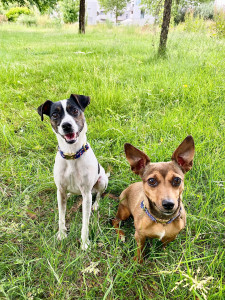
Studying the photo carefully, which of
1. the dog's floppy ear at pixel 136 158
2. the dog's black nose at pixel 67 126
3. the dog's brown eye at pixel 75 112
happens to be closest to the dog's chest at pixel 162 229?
the dog's floppy ear at pixel 136 158

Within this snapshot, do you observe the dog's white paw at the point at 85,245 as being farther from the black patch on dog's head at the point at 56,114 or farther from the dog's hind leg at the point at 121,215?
the black patch on dog's head at the point at 56,114

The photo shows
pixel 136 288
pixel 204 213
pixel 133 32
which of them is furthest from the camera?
pixel 133 32

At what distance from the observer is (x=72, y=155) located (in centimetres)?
191

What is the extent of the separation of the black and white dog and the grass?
0.72 ft

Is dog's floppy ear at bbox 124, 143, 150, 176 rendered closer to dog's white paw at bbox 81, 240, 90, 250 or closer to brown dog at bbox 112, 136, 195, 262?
brown dog at bbox 112, 136, 195, 262

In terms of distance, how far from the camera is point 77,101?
2.12 metres

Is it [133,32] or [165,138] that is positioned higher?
[133,32]

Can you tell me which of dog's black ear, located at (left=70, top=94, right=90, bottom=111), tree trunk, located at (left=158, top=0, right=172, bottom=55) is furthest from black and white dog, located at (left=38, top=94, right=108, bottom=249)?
tree trunk, located at (left=158, top=0, right=172, bottom=55)

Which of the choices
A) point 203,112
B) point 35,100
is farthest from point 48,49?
point 203,112

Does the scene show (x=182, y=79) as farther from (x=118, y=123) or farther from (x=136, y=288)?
(x=136, y=288)

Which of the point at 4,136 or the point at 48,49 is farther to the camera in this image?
the point at 48,49

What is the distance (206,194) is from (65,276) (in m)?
1.54

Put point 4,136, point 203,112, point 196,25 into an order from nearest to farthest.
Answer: point 4,136 → point 203,112 → point 196,25

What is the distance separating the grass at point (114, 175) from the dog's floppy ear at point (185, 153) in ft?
1.81
